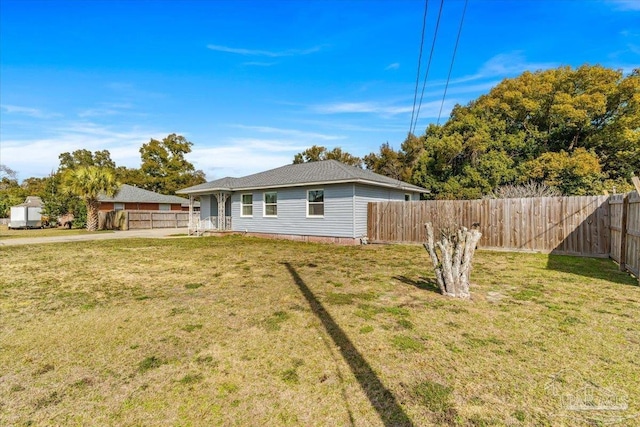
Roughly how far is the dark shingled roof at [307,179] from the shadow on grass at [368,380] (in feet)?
30.9

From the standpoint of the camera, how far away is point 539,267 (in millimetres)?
8062

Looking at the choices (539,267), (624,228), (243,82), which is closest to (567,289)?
(539,267)

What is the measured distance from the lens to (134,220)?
24625 mm

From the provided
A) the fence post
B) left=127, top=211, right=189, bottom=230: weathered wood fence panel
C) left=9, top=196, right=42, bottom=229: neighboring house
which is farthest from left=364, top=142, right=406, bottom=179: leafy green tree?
left=9, top=196, right=42, bottom=229: neighboring house

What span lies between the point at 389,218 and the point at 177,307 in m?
10.2

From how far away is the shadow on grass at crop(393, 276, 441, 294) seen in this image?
19.3 ft

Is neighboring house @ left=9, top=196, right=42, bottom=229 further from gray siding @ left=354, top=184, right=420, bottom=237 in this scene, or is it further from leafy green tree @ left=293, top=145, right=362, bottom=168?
gray siding @ left=354, top=184, right=420, bottom=237

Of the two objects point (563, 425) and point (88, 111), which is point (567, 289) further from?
point (88, 111)

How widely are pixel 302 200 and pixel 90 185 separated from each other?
16054 millimetres

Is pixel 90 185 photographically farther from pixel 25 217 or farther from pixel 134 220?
pixel 25 217

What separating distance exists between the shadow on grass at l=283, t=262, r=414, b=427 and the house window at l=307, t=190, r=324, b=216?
9.90 m

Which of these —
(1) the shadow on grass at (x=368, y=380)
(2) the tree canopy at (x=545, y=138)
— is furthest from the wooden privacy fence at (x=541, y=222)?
(2) the tree canopy at (x=545, y=138)

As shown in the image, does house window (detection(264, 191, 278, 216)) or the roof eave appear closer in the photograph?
the roof eave

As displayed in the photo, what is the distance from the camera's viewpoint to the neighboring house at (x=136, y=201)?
28266mm
